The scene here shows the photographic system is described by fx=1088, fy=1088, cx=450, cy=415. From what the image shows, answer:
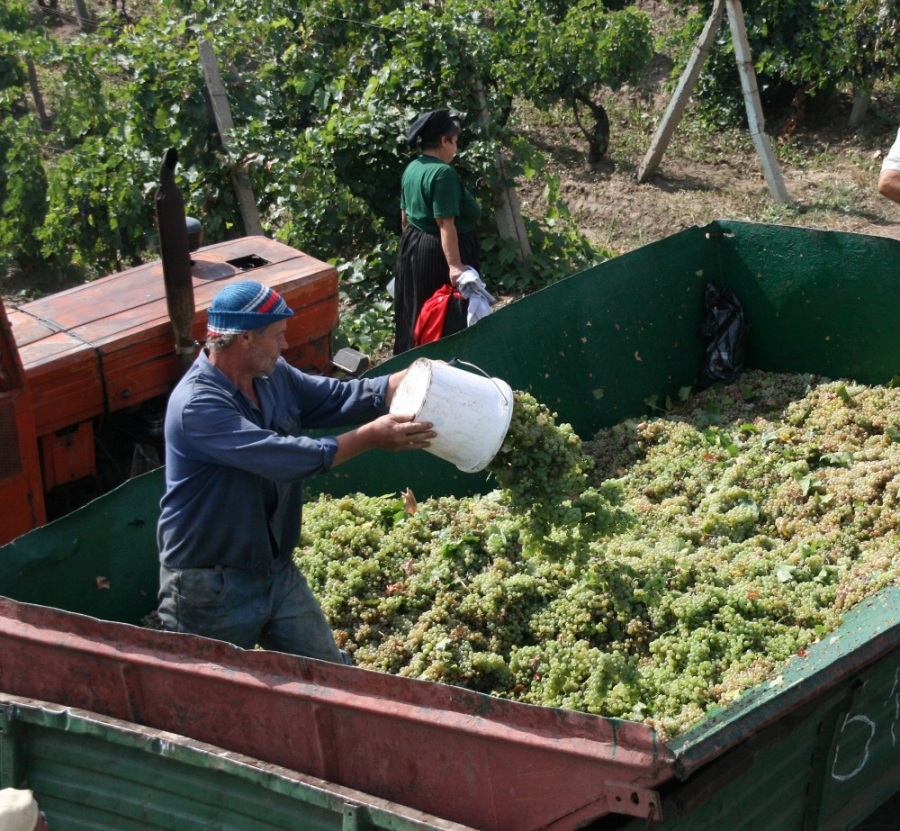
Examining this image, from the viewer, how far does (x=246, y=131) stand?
888 cm

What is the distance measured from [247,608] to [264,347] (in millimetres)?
834

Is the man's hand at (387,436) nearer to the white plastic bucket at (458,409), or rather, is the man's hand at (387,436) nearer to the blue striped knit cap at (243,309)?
the white plastic bucket at (458,409)

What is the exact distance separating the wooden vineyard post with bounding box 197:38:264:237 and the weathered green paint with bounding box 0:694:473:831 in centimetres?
603

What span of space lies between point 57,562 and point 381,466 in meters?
1.65

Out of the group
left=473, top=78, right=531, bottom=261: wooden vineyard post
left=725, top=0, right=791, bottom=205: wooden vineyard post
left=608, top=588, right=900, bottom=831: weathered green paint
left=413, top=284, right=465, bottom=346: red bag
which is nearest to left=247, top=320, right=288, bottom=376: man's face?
left=608, top=588, right=900, bottom=831: weathered green paint

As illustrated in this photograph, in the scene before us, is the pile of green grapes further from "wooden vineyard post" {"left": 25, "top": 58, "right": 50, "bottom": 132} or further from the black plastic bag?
"wooden vineyard post" {"left": 25, "top": 58, "right": 50, "bottom": 132}

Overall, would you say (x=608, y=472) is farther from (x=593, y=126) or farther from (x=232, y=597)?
(x=593, y=126)

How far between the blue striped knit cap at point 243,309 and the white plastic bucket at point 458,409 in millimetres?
486

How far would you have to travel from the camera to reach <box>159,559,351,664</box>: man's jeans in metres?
3.41

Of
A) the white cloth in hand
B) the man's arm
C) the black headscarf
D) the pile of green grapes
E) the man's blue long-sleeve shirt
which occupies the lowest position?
the pile of green grapes

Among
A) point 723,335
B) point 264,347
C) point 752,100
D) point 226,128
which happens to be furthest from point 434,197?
point 752,100

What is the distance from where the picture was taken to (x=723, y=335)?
6.09 metres

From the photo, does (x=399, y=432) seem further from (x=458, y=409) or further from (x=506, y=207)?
(x=506, y=207)

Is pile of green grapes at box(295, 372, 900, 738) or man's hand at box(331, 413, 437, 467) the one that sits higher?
man's hand at box(331, 413, 437, 467)
